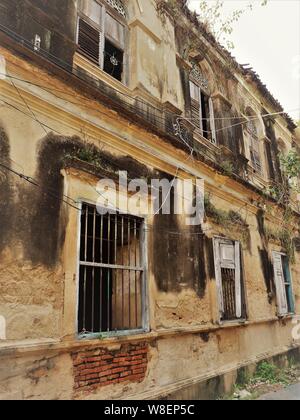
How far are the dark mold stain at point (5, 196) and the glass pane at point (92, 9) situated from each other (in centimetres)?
314

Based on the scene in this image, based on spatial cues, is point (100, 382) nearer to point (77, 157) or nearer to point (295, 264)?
point (77, 157)

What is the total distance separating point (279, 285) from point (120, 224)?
560cm

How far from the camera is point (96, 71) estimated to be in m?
4.95

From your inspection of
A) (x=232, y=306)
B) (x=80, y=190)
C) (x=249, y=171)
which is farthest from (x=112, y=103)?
(x=249, y=171)

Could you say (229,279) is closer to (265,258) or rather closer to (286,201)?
(265,258)

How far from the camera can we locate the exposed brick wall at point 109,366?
359 cm

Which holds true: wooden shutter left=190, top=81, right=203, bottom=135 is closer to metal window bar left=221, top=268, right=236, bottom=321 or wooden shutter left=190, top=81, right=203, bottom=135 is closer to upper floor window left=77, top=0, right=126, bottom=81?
upper floor window left=77, top=0, right=126, bottom=81

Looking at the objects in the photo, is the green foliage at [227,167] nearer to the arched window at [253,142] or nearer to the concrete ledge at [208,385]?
the arched window at [253,142]

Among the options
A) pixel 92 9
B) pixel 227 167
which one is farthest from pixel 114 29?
pixel 227 167

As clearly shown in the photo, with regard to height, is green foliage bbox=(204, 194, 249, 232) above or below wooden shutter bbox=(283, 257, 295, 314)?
above

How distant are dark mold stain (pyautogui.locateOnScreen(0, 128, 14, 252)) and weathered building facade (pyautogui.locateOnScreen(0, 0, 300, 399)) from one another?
1 cm

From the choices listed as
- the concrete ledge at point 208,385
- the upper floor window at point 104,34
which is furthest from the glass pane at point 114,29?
the concrete ledge at point 208,385

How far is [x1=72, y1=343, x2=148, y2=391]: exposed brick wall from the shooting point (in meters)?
3.59

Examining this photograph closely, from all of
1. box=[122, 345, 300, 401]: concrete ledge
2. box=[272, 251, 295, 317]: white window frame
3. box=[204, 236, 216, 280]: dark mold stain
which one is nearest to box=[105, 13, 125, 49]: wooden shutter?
box=[204, 236, 216, 280]: dark mold stain
